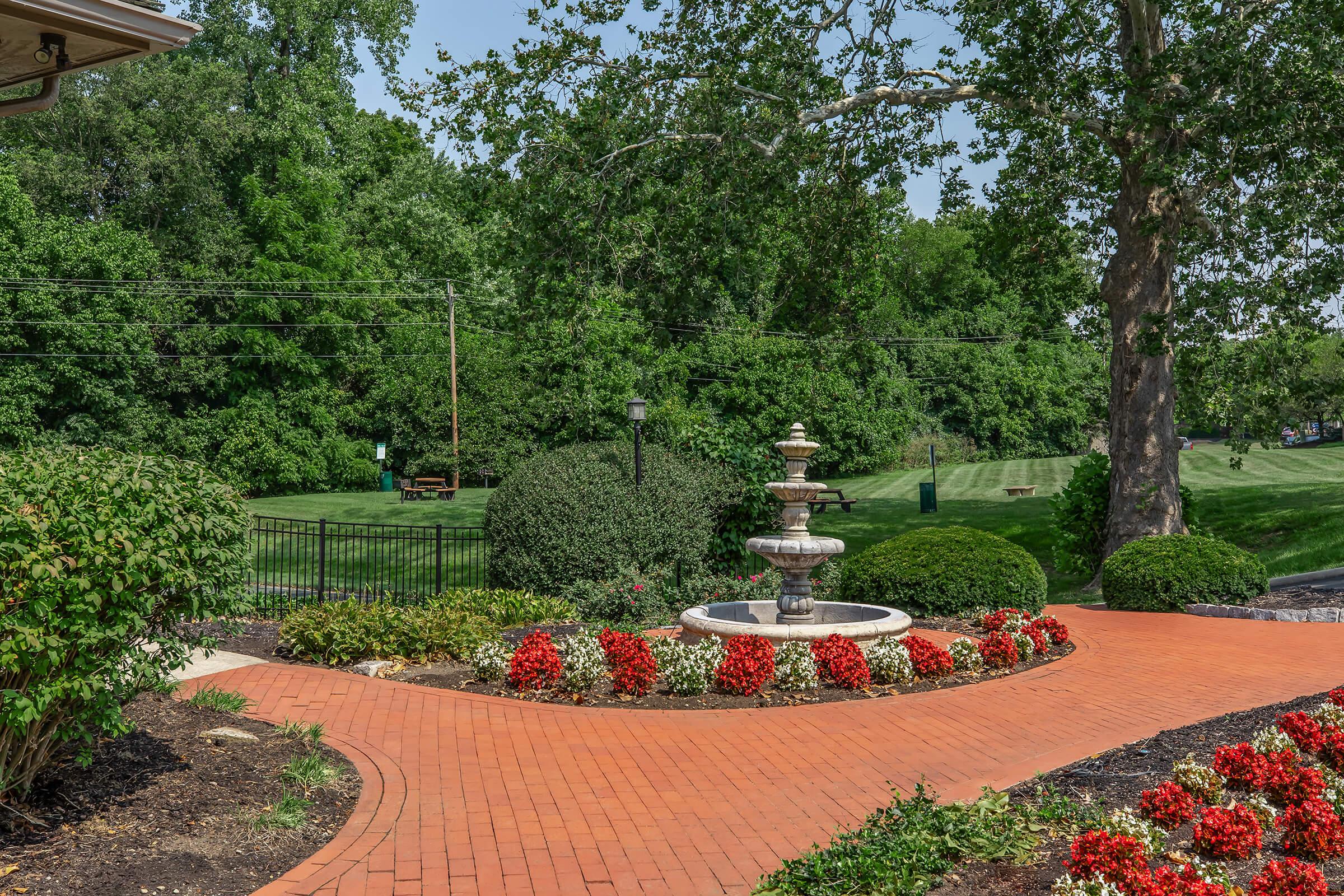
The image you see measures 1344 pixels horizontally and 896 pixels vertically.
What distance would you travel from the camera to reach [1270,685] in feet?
28.9

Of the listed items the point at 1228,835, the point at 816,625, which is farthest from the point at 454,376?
the point at 1228,835

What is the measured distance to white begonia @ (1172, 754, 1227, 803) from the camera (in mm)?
4914

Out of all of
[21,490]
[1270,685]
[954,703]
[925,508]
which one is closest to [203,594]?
[21,490]

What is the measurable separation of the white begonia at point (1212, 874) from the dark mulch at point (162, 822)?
381 centimetres

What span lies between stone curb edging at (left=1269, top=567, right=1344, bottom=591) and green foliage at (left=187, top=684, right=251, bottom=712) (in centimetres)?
1326

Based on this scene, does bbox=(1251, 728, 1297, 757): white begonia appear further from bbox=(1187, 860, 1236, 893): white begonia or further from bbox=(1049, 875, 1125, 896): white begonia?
bbox=(1049, 875, 1125, 896): white begonia

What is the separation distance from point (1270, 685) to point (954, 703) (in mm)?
2888

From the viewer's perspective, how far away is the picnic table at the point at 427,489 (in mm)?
32781

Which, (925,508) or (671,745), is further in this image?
(925,508)

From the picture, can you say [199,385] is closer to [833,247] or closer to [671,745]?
[833,247]

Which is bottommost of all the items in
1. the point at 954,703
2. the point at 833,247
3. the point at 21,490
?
the point at 954,703

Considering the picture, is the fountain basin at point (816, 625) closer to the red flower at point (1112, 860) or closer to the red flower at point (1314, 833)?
the red flower at point (1314, 833)

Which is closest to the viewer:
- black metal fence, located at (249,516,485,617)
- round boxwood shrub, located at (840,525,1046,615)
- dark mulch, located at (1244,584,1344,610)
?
round boxwood shrub, located at (840,525,1046,615)

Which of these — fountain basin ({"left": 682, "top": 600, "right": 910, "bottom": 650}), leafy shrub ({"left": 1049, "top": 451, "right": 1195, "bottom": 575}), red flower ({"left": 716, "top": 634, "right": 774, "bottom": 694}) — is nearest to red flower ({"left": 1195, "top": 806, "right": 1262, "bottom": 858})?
red flower ({"left": 716, "top": 634, "right": 774, "bottom": 694})
